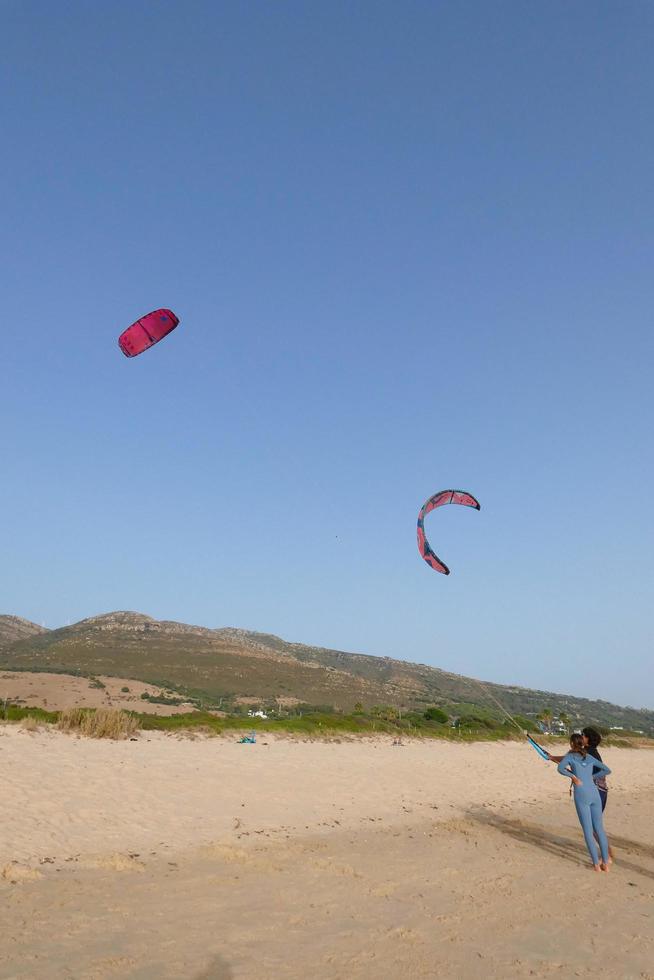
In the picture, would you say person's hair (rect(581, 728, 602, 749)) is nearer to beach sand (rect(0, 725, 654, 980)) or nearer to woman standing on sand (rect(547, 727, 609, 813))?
woman standing on sand (rect(547, 727, 609, 813))

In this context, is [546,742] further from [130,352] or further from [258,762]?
[130,352]

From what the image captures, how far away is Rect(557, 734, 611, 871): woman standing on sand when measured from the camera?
364 inches

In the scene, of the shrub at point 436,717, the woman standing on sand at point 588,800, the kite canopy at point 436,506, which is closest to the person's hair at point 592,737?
the woman standing on sand at point 588,800

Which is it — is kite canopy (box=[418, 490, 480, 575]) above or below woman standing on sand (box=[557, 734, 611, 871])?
above

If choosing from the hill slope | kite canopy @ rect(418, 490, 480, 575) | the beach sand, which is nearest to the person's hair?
the beach sand

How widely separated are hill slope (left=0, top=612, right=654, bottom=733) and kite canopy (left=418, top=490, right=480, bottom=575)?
14639 millimetres

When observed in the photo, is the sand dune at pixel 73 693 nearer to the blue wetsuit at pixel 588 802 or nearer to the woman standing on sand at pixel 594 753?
the woman standing on sand at pixel 594 753

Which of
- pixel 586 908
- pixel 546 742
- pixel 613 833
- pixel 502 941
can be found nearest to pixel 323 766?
pixel 613 833

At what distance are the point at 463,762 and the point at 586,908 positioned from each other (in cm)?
1397

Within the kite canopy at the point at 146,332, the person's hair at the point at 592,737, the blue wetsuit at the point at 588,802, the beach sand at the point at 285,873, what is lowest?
the beach sand at the point at 285,873

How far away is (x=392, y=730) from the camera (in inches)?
960

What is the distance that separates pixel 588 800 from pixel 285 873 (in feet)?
14.6

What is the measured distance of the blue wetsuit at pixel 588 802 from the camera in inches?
364

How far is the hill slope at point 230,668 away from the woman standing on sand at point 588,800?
67.7ft
